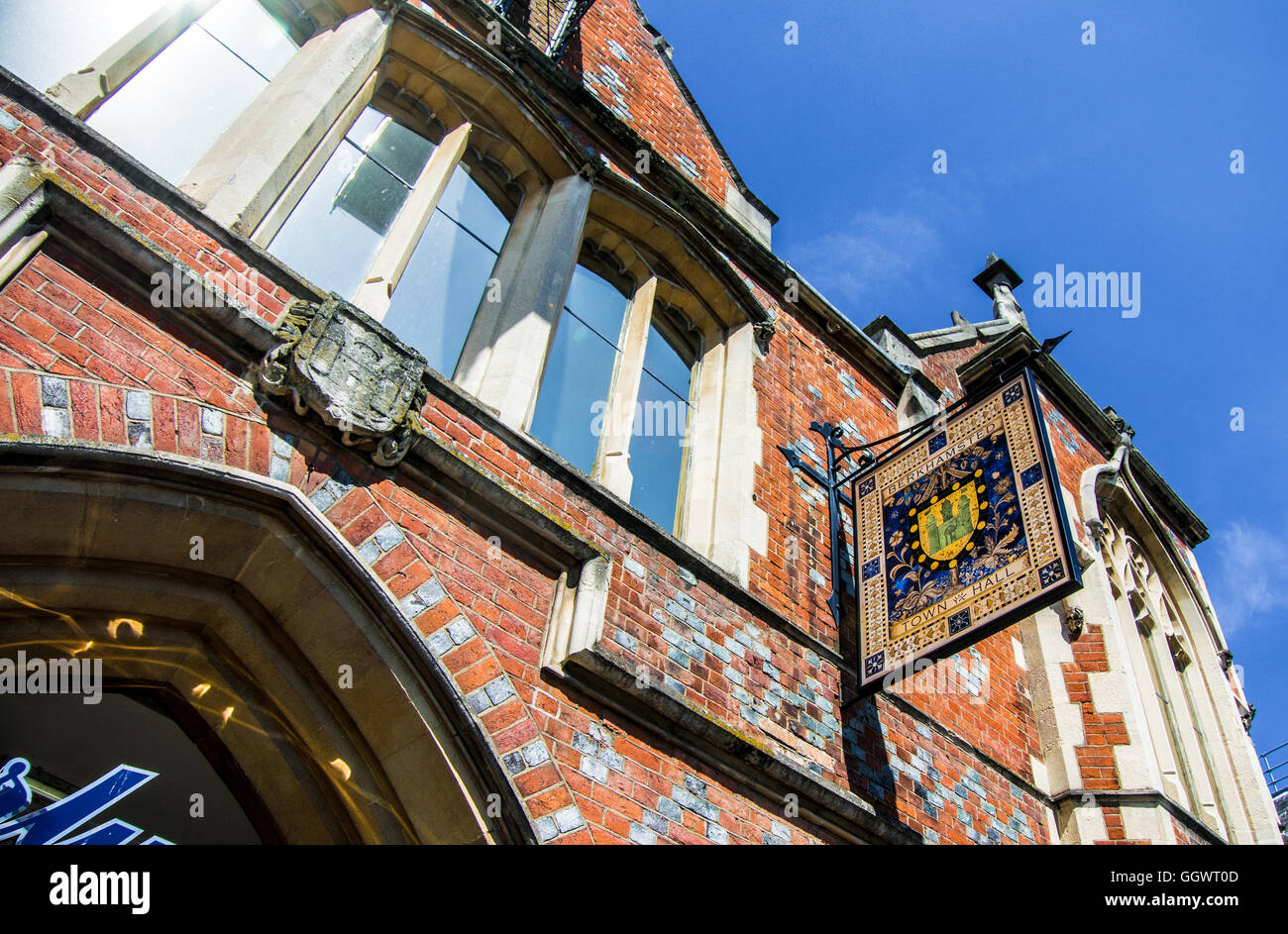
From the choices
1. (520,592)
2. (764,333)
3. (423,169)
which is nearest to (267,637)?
(520,592)

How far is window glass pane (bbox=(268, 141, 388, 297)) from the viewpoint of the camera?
452 centimetres

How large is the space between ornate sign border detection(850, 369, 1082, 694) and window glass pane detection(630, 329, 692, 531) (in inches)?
47.1

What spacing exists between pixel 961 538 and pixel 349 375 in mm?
3179

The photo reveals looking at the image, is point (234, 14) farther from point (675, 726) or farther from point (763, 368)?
point (675, 726)

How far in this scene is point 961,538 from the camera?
4.82m

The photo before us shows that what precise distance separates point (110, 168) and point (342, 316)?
1.06m

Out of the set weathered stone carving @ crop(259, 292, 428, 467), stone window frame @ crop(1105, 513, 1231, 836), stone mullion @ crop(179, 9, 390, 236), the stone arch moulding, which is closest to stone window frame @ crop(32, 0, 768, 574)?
stone mullion @ crop(179, 9, 390, 236)

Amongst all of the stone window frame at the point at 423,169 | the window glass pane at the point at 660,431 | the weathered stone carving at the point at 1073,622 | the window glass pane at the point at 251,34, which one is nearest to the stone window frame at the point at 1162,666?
the weathered stone carving at the point at 1073,622

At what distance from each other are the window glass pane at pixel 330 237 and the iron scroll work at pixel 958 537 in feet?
10.7

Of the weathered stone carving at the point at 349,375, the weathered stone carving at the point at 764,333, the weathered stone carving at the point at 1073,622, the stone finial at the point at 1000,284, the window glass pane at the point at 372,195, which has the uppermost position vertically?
the stone finial at the point at 1000,284

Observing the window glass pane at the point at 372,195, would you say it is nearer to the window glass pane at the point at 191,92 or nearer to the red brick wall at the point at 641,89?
the window glass pane at the point at 191,92

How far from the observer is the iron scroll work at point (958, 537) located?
4363mm

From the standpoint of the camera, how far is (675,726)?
4.03 m
